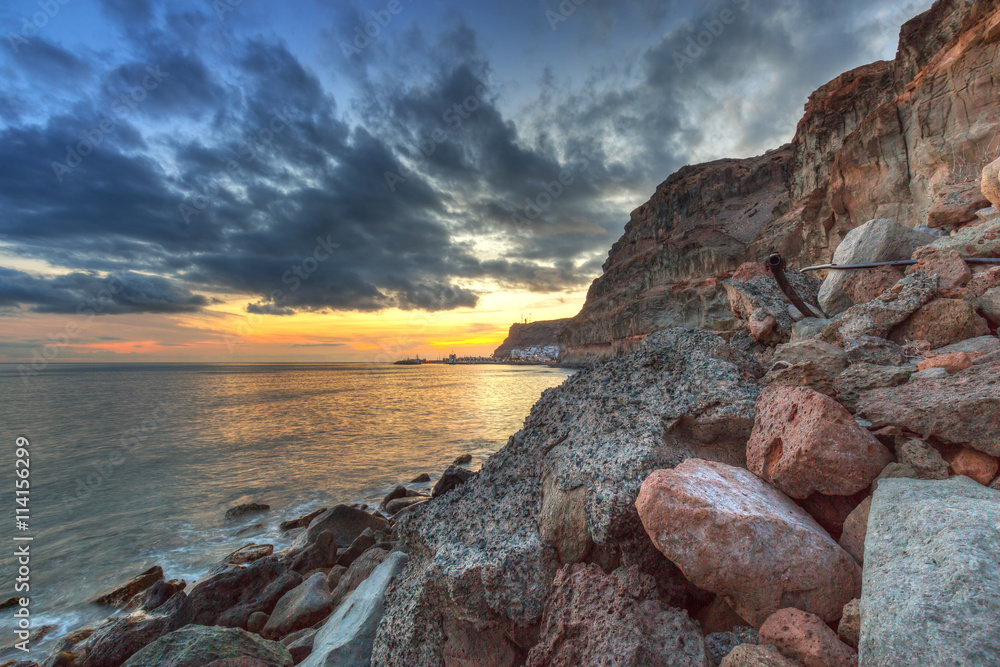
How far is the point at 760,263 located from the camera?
19.7 ft

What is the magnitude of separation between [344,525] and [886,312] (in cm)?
911

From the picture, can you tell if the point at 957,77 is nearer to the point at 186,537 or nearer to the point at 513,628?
the point at 513,628

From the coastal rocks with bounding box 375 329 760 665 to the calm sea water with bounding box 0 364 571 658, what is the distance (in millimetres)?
6807

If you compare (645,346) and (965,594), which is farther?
(645,346)

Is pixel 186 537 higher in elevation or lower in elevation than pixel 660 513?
lower

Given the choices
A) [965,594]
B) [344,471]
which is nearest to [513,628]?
[965,594]

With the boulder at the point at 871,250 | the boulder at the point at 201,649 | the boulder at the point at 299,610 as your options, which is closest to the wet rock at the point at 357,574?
the boulder at the point at 299,610

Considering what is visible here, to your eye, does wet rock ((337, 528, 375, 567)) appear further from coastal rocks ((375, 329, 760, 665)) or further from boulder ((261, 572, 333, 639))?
coastal rocks ((375, 329, 760, 665))

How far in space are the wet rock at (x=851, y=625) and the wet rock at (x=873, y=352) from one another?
2043 millimetres

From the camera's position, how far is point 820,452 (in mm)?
2469

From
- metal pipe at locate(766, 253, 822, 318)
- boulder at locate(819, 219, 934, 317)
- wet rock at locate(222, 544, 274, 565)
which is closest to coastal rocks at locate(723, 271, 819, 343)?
metal pipe at locate(766, 253, 822, 318)

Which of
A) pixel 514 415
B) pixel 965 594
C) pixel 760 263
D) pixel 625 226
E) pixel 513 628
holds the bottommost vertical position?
pixel 514 415

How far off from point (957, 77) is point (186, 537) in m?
27.1

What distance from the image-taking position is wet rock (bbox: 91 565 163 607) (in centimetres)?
675
